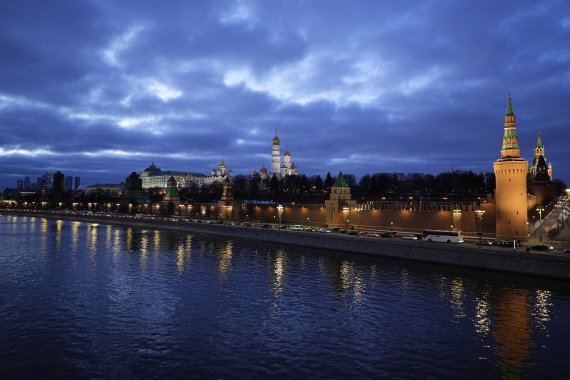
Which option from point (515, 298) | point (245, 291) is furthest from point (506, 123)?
point (245, 291)

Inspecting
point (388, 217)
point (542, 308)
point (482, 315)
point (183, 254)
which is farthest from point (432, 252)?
point (183, 254)

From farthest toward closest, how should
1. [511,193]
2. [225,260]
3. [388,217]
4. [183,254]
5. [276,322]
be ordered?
1. [388,217]
2. [183,254]
3. [511,193]
4. [225,260]
5. [276,322]

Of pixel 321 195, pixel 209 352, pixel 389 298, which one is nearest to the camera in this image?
pixel 209 352

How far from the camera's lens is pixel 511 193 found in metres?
38.2

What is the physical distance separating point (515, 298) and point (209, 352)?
16.3 meters

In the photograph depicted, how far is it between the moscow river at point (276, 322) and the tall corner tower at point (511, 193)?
1060 centimetres

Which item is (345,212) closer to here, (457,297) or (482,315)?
(457,297)

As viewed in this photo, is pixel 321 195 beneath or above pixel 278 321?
above

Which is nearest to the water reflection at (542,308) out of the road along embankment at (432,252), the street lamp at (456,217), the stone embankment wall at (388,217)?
the road along embankment at (432,252)

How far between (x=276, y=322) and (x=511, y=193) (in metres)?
28.7

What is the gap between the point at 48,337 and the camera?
1578 cm

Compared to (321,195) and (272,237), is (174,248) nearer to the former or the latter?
(272,237)

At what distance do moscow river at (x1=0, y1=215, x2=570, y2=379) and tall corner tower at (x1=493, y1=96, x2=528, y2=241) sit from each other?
1060 cm

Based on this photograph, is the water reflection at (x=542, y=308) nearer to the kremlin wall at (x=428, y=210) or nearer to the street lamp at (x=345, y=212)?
the kremlin wall at (x=428, y=210)
